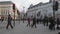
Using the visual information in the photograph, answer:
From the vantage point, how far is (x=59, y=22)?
2566 cm

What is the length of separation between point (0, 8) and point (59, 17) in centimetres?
9996

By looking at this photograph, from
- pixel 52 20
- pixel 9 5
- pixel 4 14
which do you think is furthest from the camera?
pixel 9 5

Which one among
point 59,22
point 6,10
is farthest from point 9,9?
point 59,22

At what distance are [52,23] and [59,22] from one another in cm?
187

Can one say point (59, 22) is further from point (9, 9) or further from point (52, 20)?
point (9, 9)

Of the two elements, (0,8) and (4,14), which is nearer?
(4,14)

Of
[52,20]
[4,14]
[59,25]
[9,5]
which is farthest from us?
[9,5]

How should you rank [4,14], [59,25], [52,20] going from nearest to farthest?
[52,20]
[59,25]
[4,14]

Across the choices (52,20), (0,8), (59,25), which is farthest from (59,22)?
(0,8)

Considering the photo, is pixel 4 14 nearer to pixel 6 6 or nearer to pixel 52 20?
pixel 6 6

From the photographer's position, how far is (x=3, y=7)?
122 meters

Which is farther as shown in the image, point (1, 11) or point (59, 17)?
point (1, 11)

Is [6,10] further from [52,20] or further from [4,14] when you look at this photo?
[52,20]

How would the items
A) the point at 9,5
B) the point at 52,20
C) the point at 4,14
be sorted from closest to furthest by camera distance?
the point at 52,20 → the point at 4,14 → the point at 9,5
